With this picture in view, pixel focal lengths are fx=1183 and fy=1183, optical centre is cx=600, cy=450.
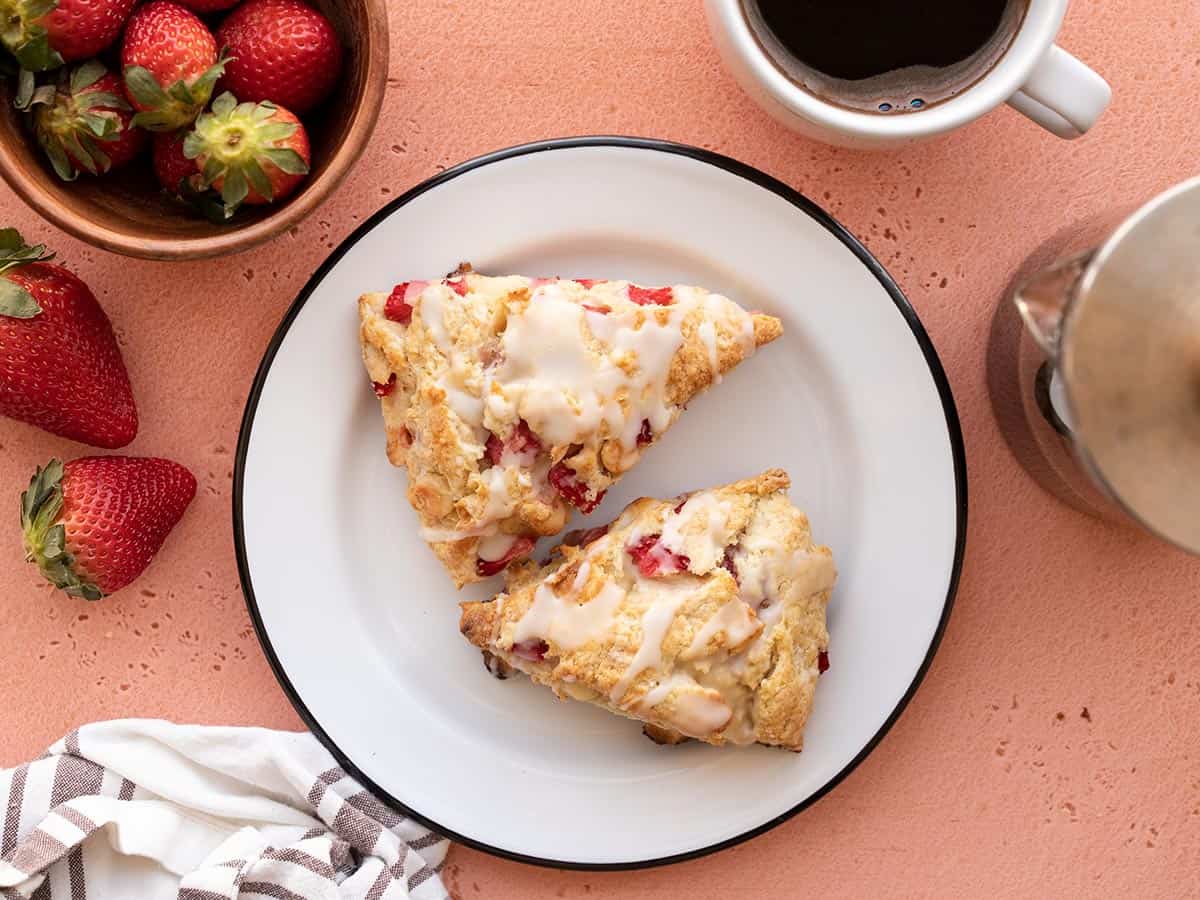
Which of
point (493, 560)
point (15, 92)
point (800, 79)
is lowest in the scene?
A: point (493, 560)

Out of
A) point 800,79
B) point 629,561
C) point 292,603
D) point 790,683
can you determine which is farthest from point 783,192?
point 292,603

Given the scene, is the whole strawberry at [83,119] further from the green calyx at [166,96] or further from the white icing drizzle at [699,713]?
the white icing drizzle at [699,713]

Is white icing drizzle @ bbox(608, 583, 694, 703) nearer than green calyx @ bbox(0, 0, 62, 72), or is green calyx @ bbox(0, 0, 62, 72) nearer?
green calyx @ bbox(0, 0, 62, 72)

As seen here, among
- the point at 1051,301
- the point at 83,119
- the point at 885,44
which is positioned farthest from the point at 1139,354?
the point at 83,119

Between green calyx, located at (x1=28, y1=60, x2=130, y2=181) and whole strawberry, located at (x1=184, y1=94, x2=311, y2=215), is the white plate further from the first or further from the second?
green calyx, located at (x1=28, y1=60, x2=130, y2=181)

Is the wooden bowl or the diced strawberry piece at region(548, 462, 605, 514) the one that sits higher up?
the wooden bowl

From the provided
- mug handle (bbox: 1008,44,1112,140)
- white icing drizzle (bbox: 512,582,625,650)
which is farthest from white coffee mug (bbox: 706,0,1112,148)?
white icing drizzle (bbox: 512,582,625,650)

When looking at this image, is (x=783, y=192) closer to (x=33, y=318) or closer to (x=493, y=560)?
(x=493, y=560)
